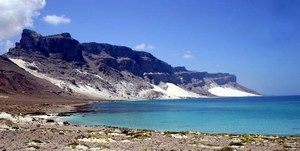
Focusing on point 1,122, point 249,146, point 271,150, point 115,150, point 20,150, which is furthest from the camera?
point 1,122

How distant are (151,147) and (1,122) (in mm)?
31944

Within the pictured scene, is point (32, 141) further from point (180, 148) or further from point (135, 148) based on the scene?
point (180, 148)

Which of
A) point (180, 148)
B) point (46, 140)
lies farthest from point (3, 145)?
point (180, 148)

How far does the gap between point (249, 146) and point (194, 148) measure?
20.2 feet

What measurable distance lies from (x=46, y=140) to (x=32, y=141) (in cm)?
250

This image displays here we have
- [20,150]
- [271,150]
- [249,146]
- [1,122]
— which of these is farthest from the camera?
[1,122]

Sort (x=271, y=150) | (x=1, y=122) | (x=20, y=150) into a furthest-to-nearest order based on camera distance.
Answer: (x=1, y=122) → (x=271, y=150) → (x=20, y=150)

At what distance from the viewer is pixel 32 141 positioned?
3869 cm

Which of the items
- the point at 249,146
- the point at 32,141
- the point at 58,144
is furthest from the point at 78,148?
the point at 249,146

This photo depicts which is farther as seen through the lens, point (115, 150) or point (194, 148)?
point (194, 148)

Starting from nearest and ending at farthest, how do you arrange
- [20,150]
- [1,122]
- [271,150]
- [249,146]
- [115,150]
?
[20,150] → [115,150] → [271,150] → [249,146] → [1,122]

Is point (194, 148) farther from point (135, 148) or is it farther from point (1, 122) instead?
point (1, 122)

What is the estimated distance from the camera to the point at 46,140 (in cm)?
4106

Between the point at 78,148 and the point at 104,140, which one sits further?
the point at 104,140
